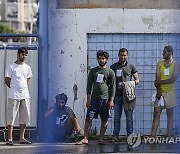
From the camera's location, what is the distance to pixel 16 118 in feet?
32.9

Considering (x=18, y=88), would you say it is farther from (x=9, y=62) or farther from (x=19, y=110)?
(x=9, y=62)

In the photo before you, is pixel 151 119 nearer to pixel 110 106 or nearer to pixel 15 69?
pixel 110 106

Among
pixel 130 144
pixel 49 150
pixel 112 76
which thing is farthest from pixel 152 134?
pixel 49 150

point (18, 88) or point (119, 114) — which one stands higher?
point (18, 88)

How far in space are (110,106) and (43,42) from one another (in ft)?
17.1

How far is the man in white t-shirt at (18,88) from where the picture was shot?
9.42 m

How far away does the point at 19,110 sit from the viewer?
964cm

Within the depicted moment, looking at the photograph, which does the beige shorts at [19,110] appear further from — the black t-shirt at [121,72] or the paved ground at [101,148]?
the black t-shirt at [121,72]

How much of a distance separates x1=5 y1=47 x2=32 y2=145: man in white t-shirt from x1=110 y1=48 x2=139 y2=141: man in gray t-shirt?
1.42 m

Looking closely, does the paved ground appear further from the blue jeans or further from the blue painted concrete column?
the blue painted concrete column

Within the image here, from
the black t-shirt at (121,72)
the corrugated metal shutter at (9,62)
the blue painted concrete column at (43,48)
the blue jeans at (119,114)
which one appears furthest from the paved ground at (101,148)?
the blue painted concrete column at (43,48)

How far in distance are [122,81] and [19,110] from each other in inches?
68.9

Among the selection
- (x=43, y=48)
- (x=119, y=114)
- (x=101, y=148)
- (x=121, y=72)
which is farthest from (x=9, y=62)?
Result: (x=43, y=48)

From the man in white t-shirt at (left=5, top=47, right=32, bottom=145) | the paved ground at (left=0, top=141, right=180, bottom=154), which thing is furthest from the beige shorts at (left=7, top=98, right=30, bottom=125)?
the paved ground at (left=0, top=141, right=180, bottom=154)
